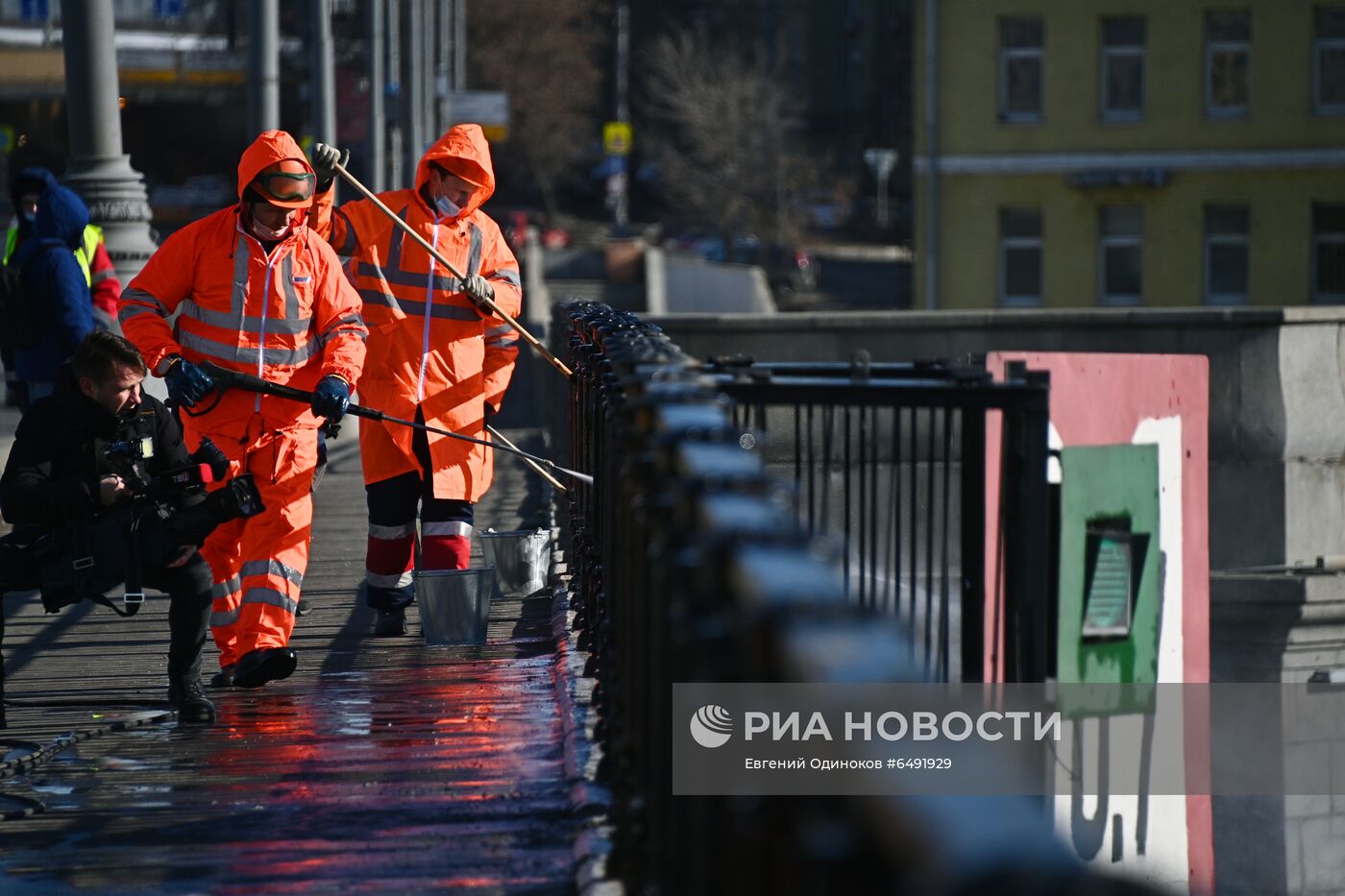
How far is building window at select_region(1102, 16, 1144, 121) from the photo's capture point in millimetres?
40781

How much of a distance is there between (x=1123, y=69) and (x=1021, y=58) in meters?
2.00

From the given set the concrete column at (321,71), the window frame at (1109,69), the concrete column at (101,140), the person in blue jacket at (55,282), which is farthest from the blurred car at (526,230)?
the person in blue jacket at (55,282)

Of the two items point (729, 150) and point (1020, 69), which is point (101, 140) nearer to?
point (1020, 69)

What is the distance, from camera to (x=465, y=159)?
7797mm

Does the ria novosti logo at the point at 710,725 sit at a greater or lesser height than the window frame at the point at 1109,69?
lesser

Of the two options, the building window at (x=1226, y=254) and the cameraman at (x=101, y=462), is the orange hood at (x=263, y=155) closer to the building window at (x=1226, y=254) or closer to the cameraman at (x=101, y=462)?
the cameraman at (x=101, y=462)

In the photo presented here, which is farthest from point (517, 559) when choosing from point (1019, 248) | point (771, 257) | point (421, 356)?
point (771, 257)

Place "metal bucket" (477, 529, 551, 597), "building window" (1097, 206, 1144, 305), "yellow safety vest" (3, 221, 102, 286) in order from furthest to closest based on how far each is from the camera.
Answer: "building window" (1097, 206, 1144, 305) → "yellow safety vest" (3, 221, 102, 286) → "metal bucket" (477, 529, 551, 597)

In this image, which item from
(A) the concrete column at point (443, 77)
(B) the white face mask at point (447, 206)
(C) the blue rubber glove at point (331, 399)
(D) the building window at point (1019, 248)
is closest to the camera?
(C) the blue rubber glove at point (331, 399)

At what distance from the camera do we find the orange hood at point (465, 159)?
7.79 metres

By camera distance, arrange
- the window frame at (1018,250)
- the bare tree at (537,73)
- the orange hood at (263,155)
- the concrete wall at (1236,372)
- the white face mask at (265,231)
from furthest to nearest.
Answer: the bare tree at (537,73) → the window frame at (1018,250) → the concrete wall at (1236,372) → the white face mask at (265,231) → the orange hood at (263,155)

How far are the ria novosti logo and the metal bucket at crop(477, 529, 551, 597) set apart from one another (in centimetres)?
508

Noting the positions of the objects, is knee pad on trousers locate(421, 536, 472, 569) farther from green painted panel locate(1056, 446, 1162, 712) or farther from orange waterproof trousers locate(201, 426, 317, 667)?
green painted panel locate(1056, 446, 1162, 712)

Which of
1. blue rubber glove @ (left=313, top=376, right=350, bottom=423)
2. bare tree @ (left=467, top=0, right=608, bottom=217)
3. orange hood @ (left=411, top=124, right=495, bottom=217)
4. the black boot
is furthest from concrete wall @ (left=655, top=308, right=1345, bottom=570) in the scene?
bare tree @ (left=467, top=0, right=608, bottom=217)
